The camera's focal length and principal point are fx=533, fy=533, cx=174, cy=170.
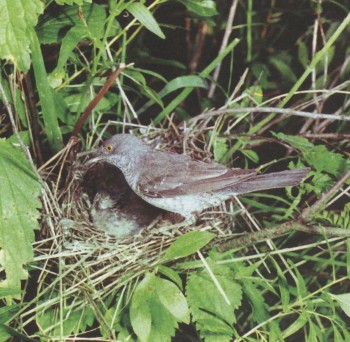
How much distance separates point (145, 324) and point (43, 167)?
1.07m

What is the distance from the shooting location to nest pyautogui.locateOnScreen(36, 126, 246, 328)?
242 cm

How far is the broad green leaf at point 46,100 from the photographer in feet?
7.53

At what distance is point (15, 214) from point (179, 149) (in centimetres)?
129

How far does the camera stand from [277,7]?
3488 millimetres

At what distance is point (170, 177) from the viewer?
2889 mm

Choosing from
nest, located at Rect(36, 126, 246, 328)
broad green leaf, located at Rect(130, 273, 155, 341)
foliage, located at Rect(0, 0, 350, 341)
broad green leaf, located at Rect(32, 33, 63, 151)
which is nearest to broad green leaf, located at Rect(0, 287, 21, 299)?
foliage, located at Rect(0, 0, 350, 341)

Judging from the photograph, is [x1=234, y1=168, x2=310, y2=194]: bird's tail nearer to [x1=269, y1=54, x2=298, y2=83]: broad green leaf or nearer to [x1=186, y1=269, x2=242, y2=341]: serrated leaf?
[x1=186, y1=269, x2=242, y2=341]: serrated leaf

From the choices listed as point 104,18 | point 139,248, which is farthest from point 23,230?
point 104,18

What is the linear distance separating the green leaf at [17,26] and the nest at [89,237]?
2.52 ft

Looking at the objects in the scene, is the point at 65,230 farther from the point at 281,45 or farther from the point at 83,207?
the point at 281,45

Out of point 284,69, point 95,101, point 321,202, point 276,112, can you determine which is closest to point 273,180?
point 276,112

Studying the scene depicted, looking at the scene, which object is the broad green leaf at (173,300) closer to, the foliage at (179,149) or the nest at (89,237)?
the foliage at (179,149)

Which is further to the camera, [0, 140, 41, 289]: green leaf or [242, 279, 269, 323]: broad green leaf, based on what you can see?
[242, 279, 269, 323]: broad green leaf

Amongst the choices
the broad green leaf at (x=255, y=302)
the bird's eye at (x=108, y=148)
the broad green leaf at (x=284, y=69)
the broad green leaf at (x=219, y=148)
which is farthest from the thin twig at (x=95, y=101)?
the broad green leaf at (x=284, y=69)
